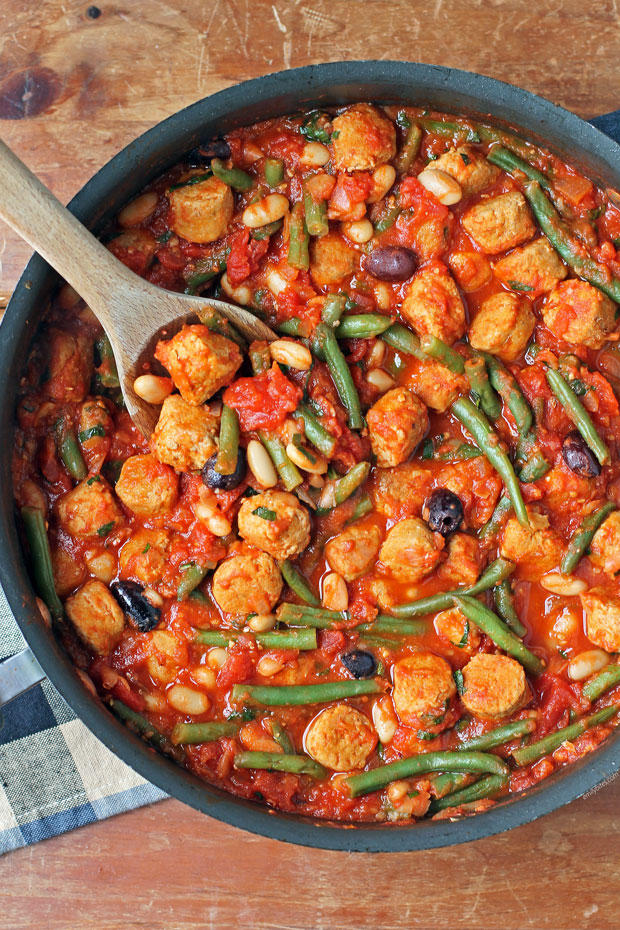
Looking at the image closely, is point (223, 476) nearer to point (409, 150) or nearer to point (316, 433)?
point (316, 433)

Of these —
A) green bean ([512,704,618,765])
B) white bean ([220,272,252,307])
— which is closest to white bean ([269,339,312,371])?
white bean ([220,272,252,307])

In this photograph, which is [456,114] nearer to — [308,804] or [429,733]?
[429,733]

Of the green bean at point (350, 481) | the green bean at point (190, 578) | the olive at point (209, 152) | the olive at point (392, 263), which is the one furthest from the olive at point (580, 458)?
the olive at point (209, 152)

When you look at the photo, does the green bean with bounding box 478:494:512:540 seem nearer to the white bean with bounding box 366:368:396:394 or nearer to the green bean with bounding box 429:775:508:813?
the white bean with bounding box 366:368:396:394

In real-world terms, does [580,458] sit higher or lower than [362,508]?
higher

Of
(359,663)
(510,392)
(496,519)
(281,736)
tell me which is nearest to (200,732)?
(281,736)
